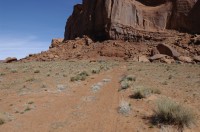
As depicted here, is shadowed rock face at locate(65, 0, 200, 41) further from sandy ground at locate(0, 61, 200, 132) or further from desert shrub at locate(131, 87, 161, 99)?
desert shrub at locate(131, 87, 161, 99)

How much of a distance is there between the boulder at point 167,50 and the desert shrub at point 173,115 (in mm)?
38014

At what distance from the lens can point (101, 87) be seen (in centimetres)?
1906

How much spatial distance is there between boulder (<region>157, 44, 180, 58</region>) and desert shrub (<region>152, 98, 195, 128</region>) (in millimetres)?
38014

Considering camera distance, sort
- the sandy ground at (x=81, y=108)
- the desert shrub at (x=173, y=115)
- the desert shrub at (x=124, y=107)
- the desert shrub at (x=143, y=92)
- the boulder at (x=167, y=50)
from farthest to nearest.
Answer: the boulder at (x=167, y=50) < the desert shrub at (x=143, y=92) < the desert shrub at (x=124, y=107) < the sandy ground at (x=81, y=108) < the desert shrub at (x=173, y=115)

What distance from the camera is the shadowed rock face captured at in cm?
5756

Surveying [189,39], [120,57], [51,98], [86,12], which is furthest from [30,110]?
[86,12]

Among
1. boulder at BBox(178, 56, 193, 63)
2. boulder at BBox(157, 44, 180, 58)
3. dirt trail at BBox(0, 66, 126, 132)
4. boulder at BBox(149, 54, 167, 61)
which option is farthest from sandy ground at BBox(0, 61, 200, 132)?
boulder at BBox(157, 44, 180, 58)

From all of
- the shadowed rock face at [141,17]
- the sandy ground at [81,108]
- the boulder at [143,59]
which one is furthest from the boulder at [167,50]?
the sandy ground at [81,108]

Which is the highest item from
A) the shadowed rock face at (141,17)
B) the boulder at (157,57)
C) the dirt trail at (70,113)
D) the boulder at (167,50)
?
the shadowed rock face at (141,17)

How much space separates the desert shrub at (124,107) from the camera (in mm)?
12118

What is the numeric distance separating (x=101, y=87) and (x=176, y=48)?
116 ft

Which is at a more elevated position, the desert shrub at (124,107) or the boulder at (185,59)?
the boulder at (185,59)

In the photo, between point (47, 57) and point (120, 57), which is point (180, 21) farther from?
point (47, 57)

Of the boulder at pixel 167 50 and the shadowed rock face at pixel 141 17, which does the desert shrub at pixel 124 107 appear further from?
the shadowed rock face at pixel 141 17
